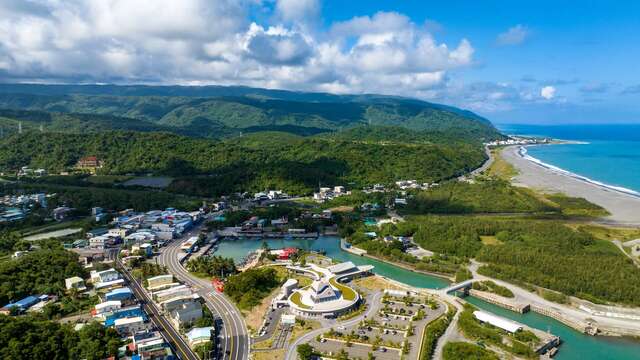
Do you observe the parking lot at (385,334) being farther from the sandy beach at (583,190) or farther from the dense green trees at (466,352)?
the sandy beach at (583,190)

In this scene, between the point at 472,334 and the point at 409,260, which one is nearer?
the point at 472,334

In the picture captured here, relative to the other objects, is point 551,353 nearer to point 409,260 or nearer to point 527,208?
point 409,260

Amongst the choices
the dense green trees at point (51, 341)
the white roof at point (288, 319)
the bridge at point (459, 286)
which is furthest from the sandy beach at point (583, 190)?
the dense green trees at point (51, 341)

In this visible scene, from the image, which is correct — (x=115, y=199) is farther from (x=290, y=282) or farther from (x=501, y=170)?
(x=501, y=170)

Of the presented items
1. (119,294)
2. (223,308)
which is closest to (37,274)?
(119,294)

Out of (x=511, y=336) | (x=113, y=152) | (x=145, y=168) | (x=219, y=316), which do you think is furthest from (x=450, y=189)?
(x=113, y=152)
